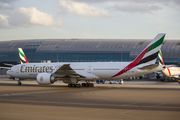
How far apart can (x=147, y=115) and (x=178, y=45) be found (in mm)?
67282

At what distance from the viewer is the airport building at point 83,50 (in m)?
75.2

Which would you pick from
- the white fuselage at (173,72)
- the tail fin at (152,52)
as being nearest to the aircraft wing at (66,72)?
the tail fin at (152,52)

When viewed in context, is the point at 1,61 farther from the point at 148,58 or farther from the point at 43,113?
the point at 43,113

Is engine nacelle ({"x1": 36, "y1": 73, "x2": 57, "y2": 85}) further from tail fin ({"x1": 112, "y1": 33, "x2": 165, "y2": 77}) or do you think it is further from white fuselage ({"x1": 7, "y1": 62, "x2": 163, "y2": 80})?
tail fin ({"x1": 112, "y1": 33, "x2": 165, "y2": 77})

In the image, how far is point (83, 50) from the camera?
79.9 metres

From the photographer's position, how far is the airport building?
75.2m

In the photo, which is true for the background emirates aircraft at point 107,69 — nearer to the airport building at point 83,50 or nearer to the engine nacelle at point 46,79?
the engine nacelle at point 46,79

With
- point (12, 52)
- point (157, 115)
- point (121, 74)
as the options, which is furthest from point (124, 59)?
point (157, 115)

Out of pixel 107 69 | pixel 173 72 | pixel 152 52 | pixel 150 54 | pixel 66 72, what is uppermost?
pixel 152 52

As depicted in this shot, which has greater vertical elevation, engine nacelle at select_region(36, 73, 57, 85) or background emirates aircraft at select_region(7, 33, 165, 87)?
background emirates aircraft at select_region(7, 33, 165, 87)

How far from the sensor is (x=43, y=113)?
41.4 feet

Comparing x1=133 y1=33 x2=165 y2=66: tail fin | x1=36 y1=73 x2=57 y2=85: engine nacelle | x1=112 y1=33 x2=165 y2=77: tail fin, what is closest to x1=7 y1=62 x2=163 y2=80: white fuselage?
x1=112 y1=33 x2=165 y2=77: tail fin

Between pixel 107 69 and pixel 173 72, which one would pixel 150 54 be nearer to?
pixel 107 69

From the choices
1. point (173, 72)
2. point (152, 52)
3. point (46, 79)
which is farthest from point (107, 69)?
point (173, 72)
